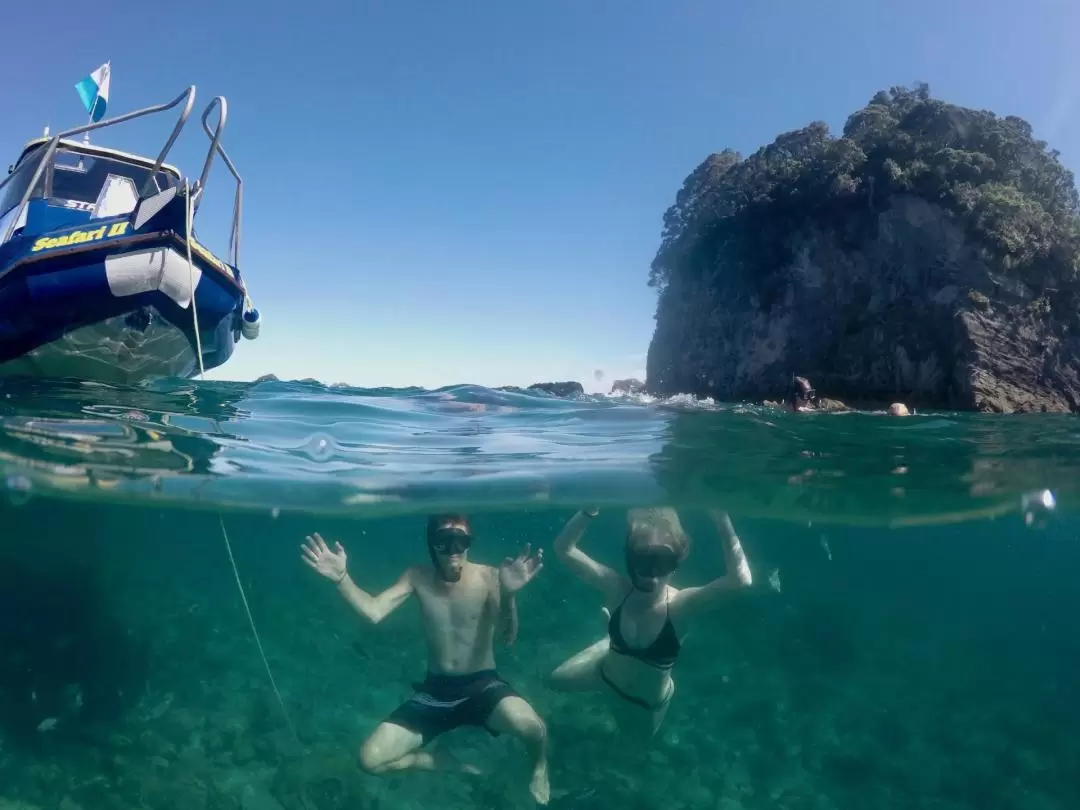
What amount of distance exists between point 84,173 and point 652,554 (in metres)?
12.7

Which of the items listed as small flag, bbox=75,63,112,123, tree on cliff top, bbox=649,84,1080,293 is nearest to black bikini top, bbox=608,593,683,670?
small flag, bbox=75,63,112,123

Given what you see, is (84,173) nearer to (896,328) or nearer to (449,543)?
(449,543)

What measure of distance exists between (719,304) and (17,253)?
1467 inches

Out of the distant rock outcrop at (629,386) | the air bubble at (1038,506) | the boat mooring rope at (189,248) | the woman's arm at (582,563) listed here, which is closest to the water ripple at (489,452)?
the air bubble at (1038,506)

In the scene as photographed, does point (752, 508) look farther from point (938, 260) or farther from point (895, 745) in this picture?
point (938, 260)

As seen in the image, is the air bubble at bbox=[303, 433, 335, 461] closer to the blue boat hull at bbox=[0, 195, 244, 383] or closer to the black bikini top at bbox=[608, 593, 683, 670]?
the blue boat hull at bbox=[0, 195, 244, 383]

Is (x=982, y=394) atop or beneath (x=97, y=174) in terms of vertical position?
beneath

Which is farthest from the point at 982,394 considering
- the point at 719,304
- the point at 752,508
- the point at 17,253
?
the point at 17,253

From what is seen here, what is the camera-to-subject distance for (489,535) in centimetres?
1856

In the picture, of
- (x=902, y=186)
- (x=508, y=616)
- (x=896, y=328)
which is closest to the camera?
(x=508, y=616)

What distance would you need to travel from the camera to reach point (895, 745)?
12047mm

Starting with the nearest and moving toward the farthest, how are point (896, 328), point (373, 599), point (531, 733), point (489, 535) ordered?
1. point (531, 733)
2. point (373, 599)
3. point (489, 535)
4. point (896, 328)

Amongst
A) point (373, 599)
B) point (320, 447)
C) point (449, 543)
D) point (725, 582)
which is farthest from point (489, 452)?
point (725, 582)

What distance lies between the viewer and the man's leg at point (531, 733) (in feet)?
22.9
